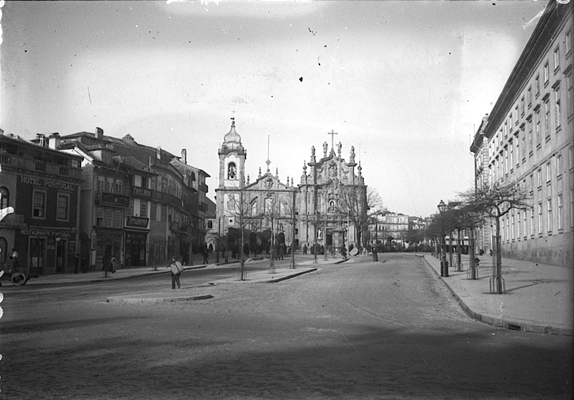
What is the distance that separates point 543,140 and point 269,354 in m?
31.1

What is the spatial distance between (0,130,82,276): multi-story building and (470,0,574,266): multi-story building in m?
25.4

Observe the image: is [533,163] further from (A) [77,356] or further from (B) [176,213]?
(B) [176,213]

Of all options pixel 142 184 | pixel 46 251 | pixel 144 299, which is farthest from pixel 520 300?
pixel 142 184

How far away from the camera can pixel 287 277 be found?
3272 cm

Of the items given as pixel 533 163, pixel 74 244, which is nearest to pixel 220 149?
pixel 74 244

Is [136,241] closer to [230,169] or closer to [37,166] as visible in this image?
[37,166]

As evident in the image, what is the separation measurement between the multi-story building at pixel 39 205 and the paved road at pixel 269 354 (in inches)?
469

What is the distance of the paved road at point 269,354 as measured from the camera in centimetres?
Answer: 689

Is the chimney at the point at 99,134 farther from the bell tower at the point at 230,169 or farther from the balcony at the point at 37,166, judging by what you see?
the bell tower at the point at 230,169

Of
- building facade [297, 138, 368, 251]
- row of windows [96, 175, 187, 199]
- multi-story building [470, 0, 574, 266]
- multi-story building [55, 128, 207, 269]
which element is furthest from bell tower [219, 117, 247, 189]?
multi-story building [470, 0, 574, 266]

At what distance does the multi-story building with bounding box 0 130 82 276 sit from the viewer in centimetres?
2744

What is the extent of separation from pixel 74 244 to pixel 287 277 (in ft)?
59.8

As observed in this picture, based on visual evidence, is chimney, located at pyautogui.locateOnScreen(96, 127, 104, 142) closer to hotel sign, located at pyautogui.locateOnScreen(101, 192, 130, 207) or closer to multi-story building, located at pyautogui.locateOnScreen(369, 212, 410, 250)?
hotel sign, located at pyautogui.locateOnScreen(101, 192, 130, 207)

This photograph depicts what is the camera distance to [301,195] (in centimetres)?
11131
